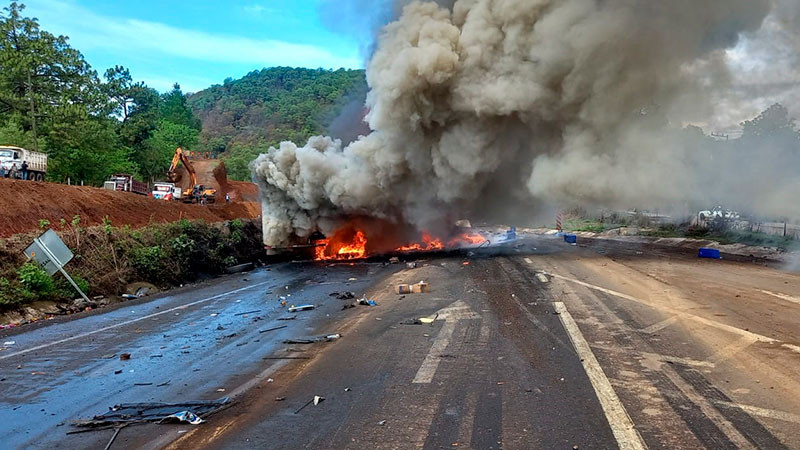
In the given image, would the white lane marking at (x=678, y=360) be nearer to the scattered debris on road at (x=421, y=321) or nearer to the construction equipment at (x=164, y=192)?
the scattered debris on road at (x=421, y=321)

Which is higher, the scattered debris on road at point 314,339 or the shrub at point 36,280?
the shrub at point 36,280

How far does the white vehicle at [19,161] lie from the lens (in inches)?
1000

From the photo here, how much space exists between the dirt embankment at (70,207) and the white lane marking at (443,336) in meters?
14.9

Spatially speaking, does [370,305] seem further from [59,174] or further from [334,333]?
[59,174]

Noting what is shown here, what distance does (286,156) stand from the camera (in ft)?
76.0

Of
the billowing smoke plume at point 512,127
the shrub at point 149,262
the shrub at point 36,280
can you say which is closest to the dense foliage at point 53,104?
the billowing smoke plume at point 512,127

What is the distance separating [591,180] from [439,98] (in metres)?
6.83

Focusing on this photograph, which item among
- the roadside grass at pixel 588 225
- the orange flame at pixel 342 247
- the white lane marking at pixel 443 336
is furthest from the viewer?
the roadside grass at pixel 588 225

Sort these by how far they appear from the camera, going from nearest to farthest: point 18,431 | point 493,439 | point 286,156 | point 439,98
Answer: point 493,439 < point 18,431 < point 439,98 < point 286,156

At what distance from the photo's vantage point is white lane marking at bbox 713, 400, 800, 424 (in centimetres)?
430

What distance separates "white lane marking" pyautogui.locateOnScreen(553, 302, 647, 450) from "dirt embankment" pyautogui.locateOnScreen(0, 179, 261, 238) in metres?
17.4

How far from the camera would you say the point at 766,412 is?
4.43 metres

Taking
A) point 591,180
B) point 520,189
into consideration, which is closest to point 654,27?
point 591,180

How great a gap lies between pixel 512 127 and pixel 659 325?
13.0m
